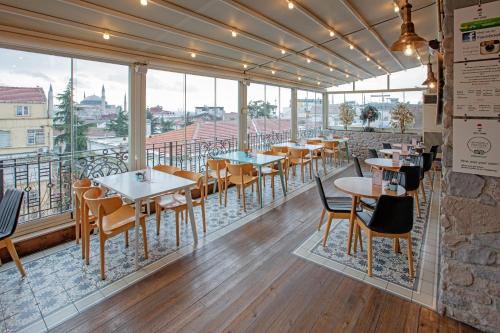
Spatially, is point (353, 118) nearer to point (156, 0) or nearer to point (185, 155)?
point (185, 155)

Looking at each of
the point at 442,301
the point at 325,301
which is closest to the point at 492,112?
the point at 442,301

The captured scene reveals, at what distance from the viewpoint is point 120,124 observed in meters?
4.41

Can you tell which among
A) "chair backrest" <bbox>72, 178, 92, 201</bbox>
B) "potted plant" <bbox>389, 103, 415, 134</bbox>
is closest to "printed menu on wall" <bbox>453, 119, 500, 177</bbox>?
"chair backrest" <bbox>72, 178, 92, 201</bbox>

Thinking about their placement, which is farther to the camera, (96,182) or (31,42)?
(96,182)

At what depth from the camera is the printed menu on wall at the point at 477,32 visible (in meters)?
1.85

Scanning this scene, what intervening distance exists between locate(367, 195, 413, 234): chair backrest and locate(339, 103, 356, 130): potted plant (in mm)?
8278

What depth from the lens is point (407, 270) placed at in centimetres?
278

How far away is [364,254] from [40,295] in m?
3.34

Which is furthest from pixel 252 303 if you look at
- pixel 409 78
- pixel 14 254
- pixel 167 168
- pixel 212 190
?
pixel 409 78

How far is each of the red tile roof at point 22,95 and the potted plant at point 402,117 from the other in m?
9.57

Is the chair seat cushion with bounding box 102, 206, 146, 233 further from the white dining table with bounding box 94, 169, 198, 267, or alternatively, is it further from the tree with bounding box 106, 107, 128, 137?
the tree with bounding box 106, 107, 128, 137

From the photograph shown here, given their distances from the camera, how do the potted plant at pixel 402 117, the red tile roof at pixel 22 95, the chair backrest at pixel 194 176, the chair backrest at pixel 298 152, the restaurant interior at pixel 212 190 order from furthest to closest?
1. the potted plant at pixel 402 117
2. the chair backrest at pixel 298 152
3. the chair backrest at pixel 194 176
4. the red tile roof at pixel 22 95
5. the restaurant interior at pixel 212 190

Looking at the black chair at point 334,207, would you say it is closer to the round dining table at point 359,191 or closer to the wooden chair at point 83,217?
the round dining table at point 359,191

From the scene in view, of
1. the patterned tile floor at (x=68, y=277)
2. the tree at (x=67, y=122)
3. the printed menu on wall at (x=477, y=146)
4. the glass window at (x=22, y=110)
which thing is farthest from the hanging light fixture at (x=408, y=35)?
the glass window at (x=22, y=110)
